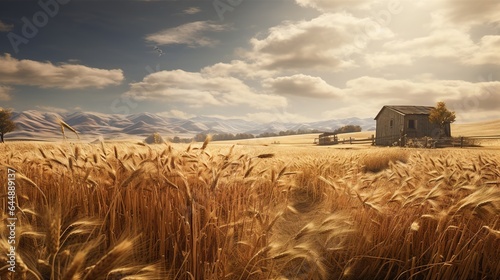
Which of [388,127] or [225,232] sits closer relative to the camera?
[225,232]

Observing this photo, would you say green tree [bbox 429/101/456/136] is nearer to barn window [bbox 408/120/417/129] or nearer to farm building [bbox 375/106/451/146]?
farm building [bbox 375/106/451/146]

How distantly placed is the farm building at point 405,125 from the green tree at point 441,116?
1.75 feet

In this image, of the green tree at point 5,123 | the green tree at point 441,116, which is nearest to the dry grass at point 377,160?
the green tree at point 441,116

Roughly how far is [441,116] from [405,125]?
294 inches

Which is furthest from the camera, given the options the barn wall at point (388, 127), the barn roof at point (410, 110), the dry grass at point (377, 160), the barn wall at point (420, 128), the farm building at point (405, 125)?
the barn roof at point (410, 110)

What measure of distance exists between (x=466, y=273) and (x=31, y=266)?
106 inches

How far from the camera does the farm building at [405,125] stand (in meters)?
33.5

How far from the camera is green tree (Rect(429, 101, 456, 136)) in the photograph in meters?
36.1

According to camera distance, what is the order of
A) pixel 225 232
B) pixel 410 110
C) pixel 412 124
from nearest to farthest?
pixel 225 232 → pixel 412 124 → pixel 410 110

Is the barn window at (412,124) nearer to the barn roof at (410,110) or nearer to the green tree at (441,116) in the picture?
the barn roof at (410,110)

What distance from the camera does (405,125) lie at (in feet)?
109

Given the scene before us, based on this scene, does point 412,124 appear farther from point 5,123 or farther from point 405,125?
point 5,123

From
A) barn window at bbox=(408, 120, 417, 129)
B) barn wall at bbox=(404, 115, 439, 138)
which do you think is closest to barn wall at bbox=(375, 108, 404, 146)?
barn wall at bbox=(404, 115, 439, 138)

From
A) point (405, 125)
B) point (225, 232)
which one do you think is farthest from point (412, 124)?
point (225, 232)
